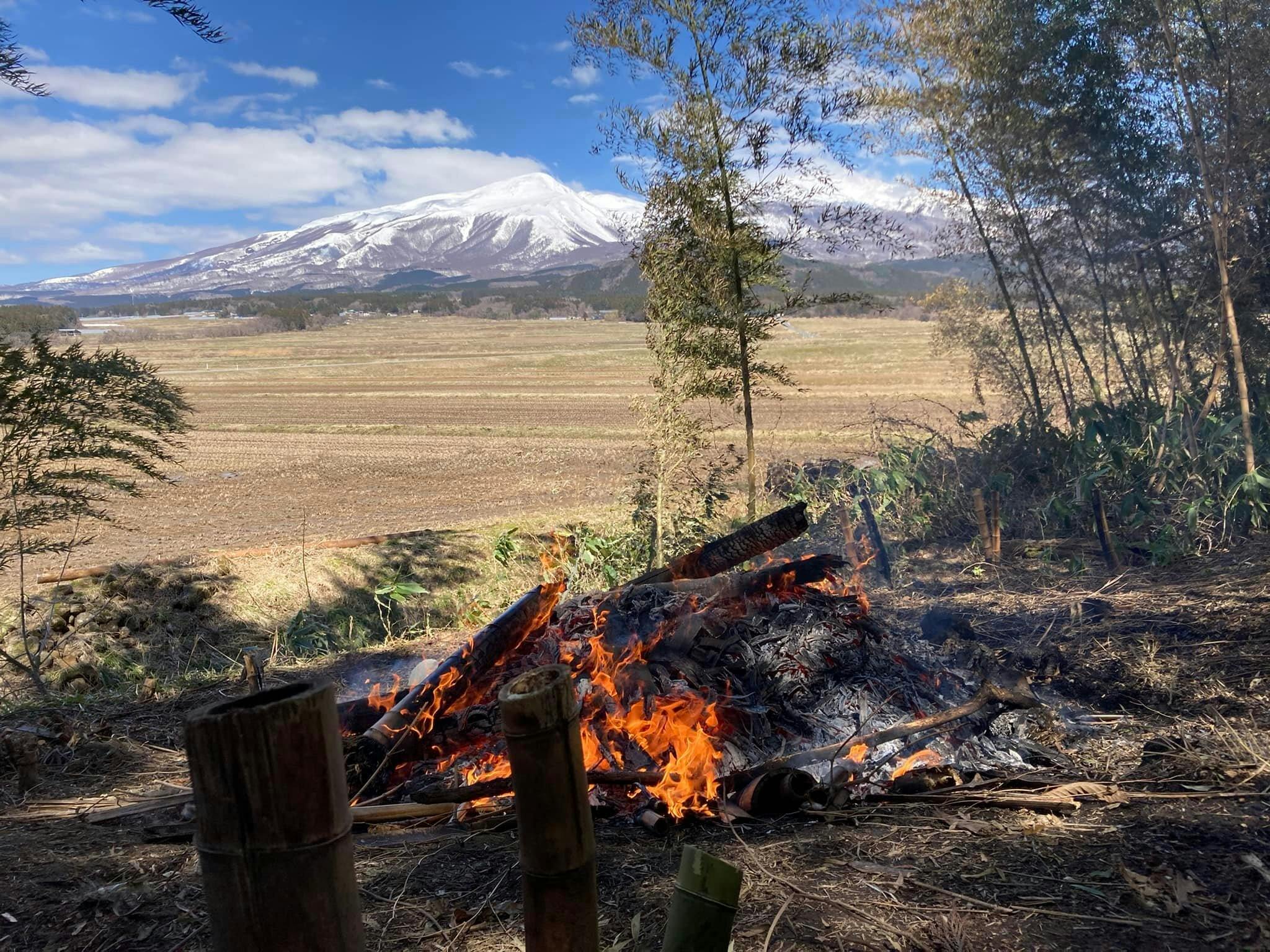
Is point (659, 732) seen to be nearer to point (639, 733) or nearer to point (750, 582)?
point (639, 733)

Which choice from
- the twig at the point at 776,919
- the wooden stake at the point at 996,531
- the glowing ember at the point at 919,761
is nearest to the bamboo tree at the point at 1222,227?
the wooden stake at the point at 996,531

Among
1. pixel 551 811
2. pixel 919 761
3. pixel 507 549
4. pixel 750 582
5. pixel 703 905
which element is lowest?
pixel 507 549

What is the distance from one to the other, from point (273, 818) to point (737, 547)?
4375 millimetres

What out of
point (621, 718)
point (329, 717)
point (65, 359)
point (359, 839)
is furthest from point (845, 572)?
point (329, 717)

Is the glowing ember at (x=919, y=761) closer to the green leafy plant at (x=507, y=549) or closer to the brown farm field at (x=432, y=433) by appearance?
the green leafy plant at (x=507, y=549)

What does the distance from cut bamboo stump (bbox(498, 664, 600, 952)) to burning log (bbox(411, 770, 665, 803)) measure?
173 centimetres

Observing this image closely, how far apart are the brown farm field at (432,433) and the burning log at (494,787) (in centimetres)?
616

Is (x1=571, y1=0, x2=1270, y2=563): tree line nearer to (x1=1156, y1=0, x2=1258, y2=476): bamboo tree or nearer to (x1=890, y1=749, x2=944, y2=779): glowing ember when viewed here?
(x1=1156, y1=0, x2=1258, y2=476): bamboo tree

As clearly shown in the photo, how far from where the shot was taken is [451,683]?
408 centimetres

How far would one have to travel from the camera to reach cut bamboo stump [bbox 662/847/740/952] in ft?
4.88

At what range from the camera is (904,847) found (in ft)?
9.59

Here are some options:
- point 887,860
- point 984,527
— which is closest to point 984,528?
point 984,527

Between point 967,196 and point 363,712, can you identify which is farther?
point 967,196

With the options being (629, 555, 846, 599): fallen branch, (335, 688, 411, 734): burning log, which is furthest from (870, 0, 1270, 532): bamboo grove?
(335, 688, 411, 734): burning log
